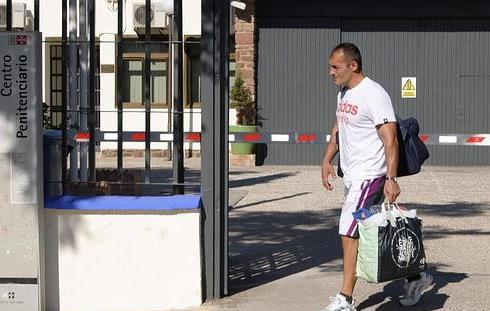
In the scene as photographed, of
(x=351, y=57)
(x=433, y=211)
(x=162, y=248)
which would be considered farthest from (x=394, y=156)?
(x=433, y=211)

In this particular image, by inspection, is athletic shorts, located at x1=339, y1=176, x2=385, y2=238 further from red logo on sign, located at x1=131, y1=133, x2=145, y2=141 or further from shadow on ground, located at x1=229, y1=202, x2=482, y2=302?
red logo on sign, located at x1=131, y1=133, x2=145, y2=141

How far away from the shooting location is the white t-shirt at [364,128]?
6.32m

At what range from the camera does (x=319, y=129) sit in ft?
66.4

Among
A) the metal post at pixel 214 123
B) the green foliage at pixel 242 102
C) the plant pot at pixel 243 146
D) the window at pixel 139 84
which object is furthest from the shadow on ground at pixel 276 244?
the window at pixel 139 84

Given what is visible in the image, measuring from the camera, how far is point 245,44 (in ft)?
65.2

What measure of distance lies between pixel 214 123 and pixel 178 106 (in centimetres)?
31

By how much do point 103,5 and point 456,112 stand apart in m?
8.39

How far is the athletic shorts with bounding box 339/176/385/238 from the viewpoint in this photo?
20.9 feet

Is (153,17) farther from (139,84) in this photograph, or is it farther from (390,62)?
(390,62)

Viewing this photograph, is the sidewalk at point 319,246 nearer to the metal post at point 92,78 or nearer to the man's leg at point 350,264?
the man's leg at point 350,264

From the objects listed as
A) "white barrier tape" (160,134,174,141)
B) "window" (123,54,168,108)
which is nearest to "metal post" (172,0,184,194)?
"white barrier tape" (160,134,174,141)

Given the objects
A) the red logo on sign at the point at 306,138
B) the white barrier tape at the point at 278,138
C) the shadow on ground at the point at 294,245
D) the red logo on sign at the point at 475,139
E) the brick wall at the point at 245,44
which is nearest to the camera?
the shadow on ground at the point at 294,245

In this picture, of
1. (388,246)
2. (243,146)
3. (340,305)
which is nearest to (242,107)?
(243,146)

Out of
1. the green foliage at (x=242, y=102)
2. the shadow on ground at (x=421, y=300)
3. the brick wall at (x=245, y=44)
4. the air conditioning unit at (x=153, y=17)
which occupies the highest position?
the air conditioning unit at (x=153, y=17)
